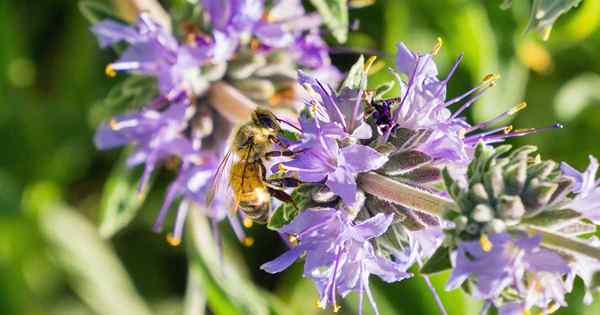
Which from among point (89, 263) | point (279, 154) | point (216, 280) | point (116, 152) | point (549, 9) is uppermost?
point (549, 9)

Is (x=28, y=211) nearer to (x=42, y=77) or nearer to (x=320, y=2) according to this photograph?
(x=42, y=77)

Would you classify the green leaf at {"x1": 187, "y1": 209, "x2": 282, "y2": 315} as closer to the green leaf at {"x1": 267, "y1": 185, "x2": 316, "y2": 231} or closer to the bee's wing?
the bee's wing

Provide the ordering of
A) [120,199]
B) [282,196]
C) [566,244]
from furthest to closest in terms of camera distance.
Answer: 1. [120,199]
2. [282,196]
3. [566,244]

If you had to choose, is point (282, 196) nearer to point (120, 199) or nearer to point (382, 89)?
point (382, 89)

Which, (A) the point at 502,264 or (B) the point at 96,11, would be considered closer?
(A) the point at 502,264

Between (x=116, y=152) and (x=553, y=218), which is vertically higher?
(x=553, y=218)

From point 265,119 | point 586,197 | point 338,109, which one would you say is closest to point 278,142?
point 265,119

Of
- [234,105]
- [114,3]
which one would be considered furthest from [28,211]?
[234,105]
